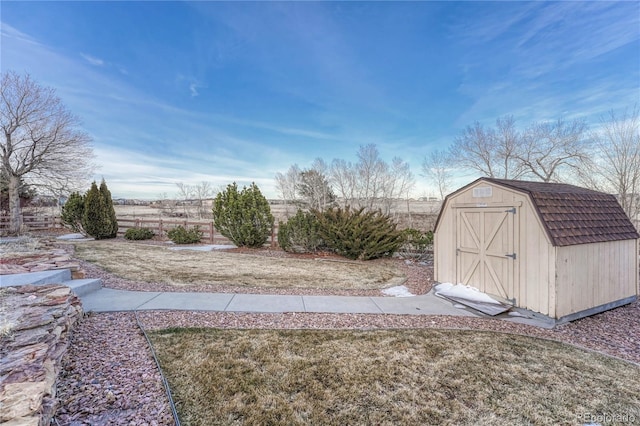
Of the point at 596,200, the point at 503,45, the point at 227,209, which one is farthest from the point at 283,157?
the point at 596,200

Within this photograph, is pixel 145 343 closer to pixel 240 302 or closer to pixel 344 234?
pixel 240 302

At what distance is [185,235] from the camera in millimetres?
12047

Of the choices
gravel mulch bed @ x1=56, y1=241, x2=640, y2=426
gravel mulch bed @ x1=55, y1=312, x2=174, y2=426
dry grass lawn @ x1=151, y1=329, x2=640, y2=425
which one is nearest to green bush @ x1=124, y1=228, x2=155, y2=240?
gravel mulch bed @ x1=56, y1=241, x2=640, y2=426

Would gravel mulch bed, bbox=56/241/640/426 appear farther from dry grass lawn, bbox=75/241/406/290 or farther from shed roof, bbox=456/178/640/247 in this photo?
shed roof, bbox=456/178/640/247

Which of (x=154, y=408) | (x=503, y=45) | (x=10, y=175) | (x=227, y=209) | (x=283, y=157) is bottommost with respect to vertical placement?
(x=154, y=408)

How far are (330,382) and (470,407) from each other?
1.17 meters

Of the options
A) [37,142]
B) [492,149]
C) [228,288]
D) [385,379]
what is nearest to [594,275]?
[385,379]

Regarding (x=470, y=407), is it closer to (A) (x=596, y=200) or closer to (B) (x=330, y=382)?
(B) (x=330, y=382)

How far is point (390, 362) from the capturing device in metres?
2.86

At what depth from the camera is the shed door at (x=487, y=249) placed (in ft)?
15.1

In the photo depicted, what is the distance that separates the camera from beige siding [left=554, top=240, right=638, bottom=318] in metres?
4.02

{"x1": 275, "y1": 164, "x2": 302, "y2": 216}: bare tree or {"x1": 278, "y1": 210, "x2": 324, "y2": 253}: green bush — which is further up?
{"x1": 275, "y1": 164, "x2": 302, "y2": 216}: bare tree

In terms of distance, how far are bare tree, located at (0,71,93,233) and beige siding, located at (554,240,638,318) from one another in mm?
20065

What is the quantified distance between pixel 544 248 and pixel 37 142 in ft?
67.0
